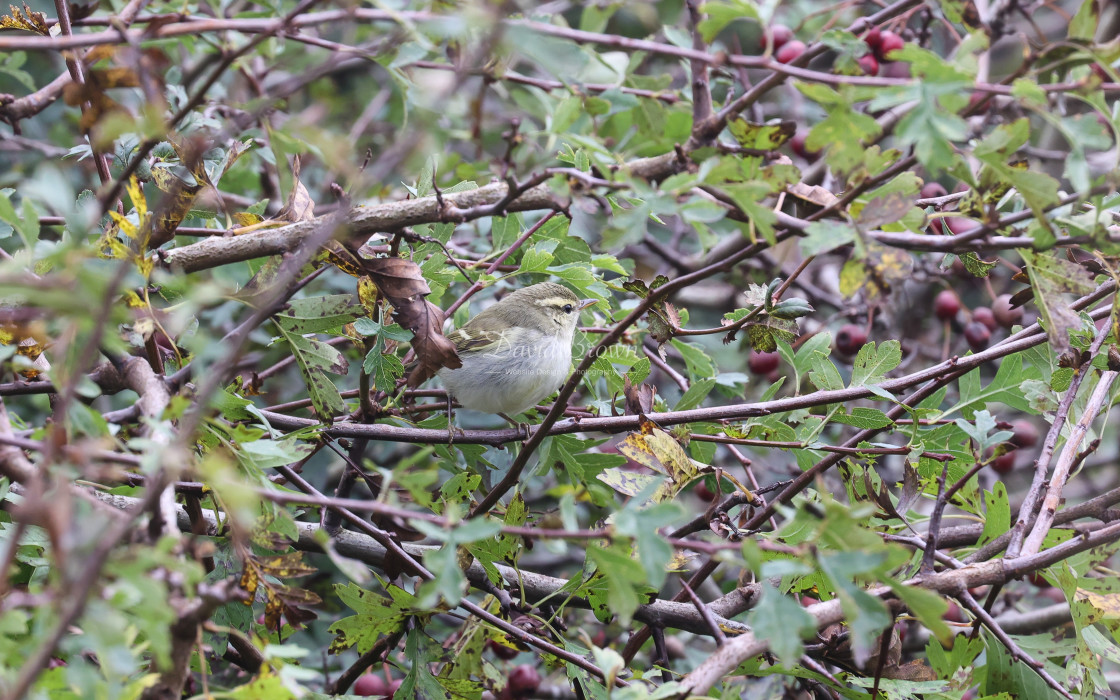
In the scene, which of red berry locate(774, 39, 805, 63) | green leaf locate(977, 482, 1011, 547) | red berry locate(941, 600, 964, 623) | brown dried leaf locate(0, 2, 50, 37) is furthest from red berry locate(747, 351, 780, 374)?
brown dried leaf locate(0, 2, 50, 37)

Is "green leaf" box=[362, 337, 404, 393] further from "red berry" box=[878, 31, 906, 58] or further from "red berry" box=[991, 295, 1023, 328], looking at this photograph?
"red berry" box=[991, 295, 1023, 328]

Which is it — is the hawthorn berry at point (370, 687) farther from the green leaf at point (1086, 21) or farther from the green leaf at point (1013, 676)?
the green leaf at point (1086, 21)

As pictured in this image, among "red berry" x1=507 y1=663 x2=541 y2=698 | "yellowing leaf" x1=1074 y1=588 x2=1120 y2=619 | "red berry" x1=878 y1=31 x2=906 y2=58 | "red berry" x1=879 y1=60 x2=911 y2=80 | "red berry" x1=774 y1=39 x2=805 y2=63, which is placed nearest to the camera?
"yellowing leaf" x1=1074 y1=588 x2=1120 y2=619

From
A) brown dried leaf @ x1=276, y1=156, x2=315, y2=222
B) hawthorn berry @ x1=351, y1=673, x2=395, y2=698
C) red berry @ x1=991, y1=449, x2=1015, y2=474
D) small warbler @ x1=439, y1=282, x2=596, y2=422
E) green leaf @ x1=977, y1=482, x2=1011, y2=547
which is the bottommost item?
hawthorn berry @ x1=351, y1=673, x2=395, y2=698

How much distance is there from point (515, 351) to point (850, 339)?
1.50 m

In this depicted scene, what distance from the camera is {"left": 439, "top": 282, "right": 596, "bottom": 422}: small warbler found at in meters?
3.28

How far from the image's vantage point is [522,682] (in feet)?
8.86

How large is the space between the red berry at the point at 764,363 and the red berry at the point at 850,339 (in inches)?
11.3

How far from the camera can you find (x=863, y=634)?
4.00 feet

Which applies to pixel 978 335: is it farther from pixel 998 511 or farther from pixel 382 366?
pixel 382 366

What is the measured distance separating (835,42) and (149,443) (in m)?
1.35

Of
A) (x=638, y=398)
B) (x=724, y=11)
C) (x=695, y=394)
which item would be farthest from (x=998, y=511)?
(x=724, y=11)

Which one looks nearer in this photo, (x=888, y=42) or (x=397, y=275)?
(x=397, y=275)

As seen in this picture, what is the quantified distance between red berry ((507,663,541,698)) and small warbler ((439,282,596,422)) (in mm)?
961
